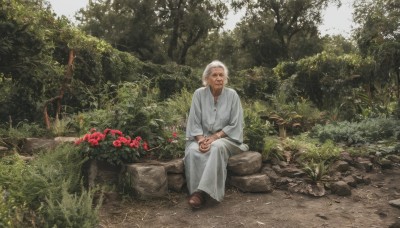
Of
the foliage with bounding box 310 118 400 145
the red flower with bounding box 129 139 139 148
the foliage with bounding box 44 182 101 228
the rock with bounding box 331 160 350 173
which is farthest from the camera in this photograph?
the foliage with bounding box 310 118 400 145

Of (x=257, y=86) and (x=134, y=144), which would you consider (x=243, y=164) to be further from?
(x=257, y=86)

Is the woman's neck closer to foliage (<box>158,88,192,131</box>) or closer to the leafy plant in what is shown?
foliage (<box>158,88,192,131</box>)

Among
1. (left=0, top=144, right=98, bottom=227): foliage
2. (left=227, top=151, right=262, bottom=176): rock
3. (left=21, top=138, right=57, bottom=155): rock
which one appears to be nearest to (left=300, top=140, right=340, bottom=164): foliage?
(left=227, top=151, right=262, bottom=176): rock

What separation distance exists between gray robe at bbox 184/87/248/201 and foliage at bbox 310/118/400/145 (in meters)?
2.33

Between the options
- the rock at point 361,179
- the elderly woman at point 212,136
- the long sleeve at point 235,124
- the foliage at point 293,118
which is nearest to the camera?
the elderly woman at point 212,136

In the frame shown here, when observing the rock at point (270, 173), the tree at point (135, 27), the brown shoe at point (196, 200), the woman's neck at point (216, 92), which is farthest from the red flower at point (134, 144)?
the tree at point (135, 27)

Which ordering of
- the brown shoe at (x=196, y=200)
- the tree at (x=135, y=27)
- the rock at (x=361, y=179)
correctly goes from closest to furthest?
the brown shoe at (x=196, y=200) → the rock at (x=361, y=179) → the tree at (x=135, y=27)

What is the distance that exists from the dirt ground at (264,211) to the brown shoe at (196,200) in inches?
2.6

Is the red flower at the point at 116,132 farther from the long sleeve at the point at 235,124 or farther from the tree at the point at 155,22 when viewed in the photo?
the tree at the point at 155,22

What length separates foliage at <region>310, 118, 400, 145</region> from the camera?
20.7 feet

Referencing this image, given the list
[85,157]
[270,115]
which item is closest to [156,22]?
[270,115]

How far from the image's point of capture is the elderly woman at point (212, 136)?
4211 millimetres

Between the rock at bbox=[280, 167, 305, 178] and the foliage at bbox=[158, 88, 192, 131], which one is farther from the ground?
the foliage at bbox=[158, 88, 192, 131]

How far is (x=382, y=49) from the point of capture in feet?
23.0
